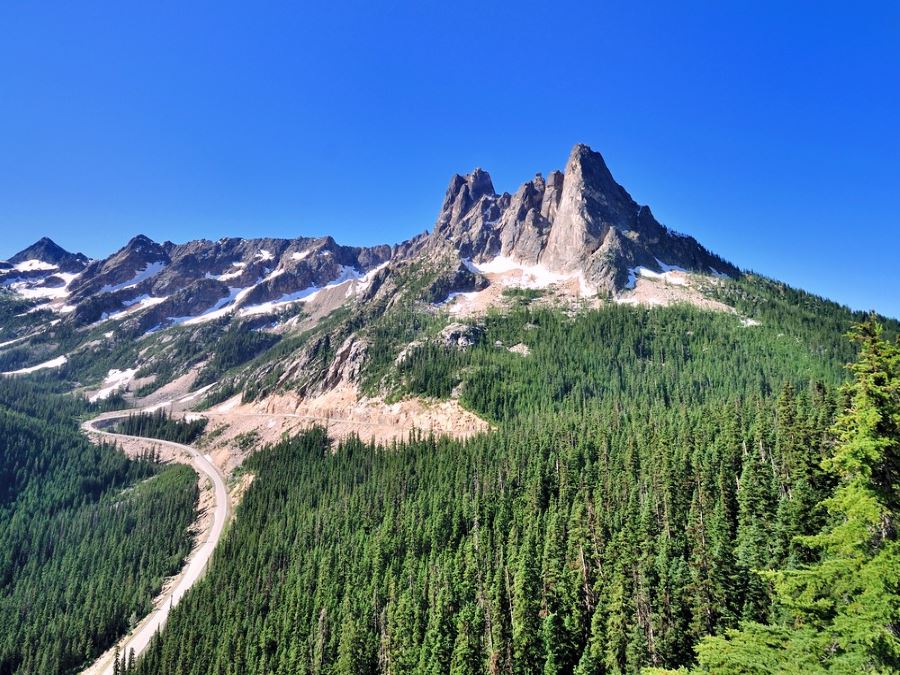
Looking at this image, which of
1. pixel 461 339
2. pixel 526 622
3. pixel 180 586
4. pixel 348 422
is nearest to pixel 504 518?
pixel 526 622

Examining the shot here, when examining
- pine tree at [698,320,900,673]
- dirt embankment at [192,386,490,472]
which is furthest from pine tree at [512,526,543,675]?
dirt embankment at [192,386,490,472]

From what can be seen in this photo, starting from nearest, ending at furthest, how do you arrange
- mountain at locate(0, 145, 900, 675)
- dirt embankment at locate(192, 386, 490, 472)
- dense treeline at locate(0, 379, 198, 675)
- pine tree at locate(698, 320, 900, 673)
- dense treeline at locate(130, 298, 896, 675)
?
pine tree at locate(698, 320, 900, 673) < mountain at locate(0, 145, 900, 675) < dense treeline at locate(130, 298, 896, 675) < dense treeline at locate(0, 379, 198, 675) < dirt embankment at locate(192, 386, 490, 472)

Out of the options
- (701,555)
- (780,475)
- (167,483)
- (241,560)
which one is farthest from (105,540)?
(780,475)

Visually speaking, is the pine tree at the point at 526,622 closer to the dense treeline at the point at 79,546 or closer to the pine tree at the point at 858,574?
the pine tree at the point at 858,574

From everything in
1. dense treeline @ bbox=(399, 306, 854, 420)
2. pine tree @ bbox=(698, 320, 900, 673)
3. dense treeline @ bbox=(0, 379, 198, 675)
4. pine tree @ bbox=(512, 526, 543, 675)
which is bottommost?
dense treeline @ bbox=(0, 379, 198, 675)

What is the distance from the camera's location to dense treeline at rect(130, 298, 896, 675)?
48812 mm

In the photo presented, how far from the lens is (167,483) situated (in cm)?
16262

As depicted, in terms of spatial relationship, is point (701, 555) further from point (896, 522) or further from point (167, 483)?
point (167, 483)

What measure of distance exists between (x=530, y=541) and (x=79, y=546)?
488 ft

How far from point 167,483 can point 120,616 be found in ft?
215

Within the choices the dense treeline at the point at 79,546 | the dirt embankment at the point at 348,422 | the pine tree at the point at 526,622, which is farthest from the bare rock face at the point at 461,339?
the pine tree at the point at 526,622

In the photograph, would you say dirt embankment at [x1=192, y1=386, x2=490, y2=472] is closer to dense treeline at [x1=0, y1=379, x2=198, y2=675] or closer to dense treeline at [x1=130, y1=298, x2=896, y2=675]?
dense treeline at [x1=130, y1=298, x2=896, y2=675]

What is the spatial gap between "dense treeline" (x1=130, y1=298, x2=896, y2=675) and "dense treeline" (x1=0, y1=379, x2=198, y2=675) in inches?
912

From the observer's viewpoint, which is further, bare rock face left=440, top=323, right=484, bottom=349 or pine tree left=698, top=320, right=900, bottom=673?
bare rock face left=440, top=323, right=484, bottom=349
